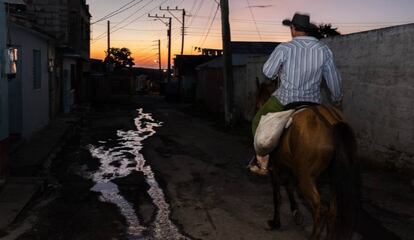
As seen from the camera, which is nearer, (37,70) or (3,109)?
(3,109)

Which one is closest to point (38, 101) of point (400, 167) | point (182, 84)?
point (400, 167)

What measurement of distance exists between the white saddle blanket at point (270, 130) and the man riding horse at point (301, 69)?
0.18 metres

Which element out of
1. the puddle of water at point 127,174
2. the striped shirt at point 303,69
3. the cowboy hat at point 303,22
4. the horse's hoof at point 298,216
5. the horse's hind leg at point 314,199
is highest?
the cowboy hat at point 303,22

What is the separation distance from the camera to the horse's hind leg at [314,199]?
17.6 feet

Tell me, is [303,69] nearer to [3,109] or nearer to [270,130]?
[270,130]

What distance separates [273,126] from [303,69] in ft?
2.25

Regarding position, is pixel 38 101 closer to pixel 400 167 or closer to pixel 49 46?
pixel 49 46

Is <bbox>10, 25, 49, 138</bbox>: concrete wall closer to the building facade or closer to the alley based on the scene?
the alley

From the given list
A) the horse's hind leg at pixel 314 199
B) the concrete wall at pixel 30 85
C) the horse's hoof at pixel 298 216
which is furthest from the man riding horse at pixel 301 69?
the concrete wall at pixel 30 85

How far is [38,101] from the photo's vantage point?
1769cm

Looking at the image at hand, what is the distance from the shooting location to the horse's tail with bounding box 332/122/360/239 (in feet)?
17.1

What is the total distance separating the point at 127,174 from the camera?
10820 millimetres

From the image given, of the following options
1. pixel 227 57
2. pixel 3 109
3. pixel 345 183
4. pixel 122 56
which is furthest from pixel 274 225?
pixel 122 56

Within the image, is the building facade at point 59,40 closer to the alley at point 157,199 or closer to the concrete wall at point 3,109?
the alley at point 157,199
